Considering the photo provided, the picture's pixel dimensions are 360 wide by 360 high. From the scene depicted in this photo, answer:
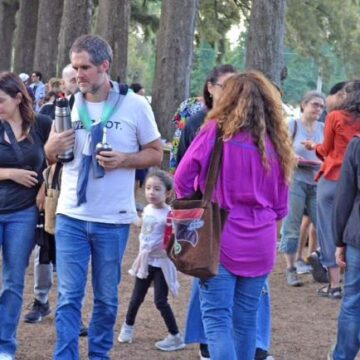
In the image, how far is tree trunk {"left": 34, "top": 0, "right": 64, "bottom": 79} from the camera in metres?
23.4

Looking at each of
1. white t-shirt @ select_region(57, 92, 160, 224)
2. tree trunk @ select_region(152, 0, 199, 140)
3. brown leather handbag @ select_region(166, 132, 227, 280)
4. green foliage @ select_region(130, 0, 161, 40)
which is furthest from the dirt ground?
green foliage @ select_region(130, 0, 161, 40)

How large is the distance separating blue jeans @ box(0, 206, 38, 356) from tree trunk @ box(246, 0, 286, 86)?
689 cm

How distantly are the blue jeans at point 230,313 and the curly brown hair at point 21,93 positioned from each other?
187 cm

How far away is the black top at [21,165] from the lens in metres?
5.75

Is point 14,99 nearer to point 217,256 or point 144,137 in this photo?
point 144,137

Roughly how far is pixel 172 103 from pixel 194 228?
43.8 feet

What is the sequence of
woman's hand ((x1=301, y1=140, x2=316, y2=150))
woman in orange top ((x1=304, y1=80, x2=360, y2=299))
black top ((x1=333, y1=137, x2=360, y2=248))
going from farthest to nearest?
woman's hand ((x1=301, y1=140, x2=316, y2=150)), woman in orange top ((x1=304, y1=80, x2=360, y2=299)), black top ((x1=333, y1=137, x2=360, y2=248))

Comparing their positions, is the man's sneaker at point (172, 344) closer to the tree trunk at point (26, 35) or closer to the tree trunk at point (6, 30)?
the tree trunk at point (26, 35)

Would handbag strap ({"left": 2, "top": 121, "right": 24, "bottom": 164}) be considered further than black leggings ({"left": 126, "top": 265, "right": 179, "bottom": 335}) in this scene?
No

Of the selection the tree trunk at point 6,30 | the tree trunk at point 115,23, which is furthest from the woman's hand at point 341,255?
the tree trunk at point 6,30

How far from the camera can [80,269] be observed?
5371 millimetres

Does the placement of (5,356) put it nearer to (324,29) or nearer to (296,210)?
(296,210)

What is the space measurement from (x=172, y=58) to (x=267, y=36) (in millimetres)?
5289

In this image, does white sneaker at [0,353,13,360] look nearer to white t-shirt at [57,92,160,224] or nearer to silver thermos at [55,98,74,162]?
white t-shirt at [57,92,160,224]
